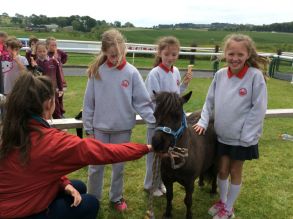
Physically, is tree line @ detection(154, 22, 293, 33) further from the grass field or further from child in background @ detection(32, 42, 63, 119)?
child in background @ detection(32, 42, 63, 119)

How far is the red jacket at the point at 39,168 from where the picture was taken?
8.18ft

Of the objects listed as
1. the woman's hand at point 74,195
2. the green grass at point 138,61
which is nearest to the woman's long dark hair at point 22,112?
the woman's hand at point 74,195

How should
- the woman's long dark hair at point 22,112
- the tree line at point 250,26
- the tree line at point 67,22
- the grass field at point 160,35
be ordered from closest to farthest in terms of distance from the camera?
the woman's long dark hair at point 22,112, the grass field at point 160,35, the tree line at point 67,22, the tree line at point 250,26

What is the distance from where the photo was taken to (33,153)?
2469 mm

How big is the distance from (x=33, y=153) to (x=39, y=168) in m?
0.13

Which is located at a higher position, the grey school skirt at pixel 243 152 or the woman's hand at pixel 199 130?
the woman's hand at pixel 199 130

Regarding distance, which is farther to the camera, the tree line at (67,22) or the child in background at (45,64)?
the tree line at (67,22)

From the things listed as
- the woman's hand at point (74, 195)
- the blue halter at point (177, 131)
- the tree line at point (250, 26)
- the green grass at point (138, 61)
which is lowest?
the green grass at point (138, 61)

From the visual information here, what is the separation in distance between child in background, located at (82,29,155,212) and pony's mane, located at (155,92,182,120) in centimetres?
72

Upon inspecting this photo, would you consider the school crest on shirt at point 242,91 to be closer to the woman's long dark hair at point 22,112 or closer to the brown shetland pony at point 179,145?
the brown shetland pony at point 179,145

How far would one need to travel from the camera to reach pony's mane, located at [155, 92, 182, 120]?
3143 millimetres

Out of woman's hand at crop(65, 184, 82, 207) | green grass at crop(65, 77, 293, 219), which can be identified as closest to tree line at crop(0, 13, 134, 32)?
green grass at crop(65, 77, 293, 219)

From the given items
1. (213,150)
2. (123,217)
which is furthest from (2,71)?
(213,150)

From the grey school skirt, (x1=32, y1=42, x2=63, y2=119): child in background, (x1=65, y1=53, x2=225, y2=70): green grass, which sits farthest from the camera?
(x1=65, y1=53, x2=225, y2=70): green grass
